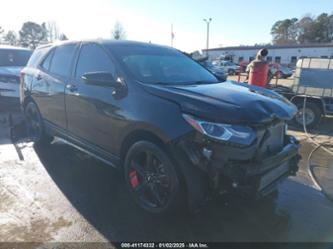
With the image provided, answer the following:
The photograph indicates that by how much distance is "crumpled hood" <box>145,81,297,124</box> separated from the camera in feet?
9.15

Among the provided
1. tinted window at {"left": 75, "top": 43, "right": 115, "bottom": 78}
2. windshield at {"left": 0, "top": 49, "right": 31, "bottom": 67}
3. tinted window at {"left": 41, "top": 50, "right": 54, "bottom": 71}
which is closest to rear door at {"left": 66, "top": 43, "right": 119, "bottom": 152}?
tinted window at {"left": 75, "top": 43, "right": 115, "bottom": 78}

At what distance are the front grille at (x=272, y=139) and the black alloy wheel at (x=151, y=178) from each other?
2.98 feet

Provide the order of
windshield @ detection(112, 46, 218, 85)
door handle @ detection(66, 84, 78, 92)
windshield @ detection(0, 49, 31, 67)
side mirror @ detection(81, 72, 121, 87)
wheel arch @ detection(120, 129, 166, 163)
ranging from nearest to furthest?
1. wheel arch @ detection(120, 129, 166, 163)
2. side mirror @ detection(81, 72, 121, 87)
3. windshield @ detection(112, 46, 218, 85)
4. door handle @ detection(66, 84, 78, 92)
5. windshield @ detection(0, 49, 31, 67)

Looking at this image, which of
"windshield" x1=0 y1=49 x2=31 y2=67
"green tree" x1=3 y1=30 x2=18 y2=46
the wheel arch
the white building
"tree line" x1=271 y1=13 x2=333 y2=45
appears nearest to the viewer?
the wheel arch

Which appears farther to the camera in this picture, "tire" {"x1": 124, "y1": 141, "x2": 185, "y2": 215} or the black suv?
"tire" {"x1": 124, "y1": 141, "x2": 185, "y2": 215}

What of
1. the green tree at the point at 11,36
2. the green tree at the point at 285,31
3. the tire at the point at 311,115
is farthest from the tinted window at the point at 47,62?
the green tree at the point at 285,31

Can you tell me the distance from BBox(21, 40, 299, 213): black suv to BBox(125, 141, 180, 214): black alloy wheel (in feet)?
0.04

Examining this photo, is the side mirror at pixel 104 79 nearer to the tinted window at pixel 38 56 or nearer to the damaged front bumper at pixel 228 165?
the damaged front bumper at pixel 228 165

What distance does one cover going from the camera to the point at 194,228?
3.17m

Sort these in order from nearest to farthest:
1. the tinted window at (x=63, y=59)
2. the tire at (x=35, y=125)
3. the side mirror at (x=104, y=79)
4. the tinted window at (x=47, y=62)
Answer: the side mirror at (x=104, y=79) < the tinted window at (x=63, y=59) < the tinted window at (x=47, y=62) < the tire at (x=35, y=125)

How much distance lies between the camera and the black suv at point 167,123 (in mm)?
2766

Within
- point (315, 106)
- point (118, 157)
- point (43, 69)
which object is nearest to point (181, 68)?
point (118, 157)

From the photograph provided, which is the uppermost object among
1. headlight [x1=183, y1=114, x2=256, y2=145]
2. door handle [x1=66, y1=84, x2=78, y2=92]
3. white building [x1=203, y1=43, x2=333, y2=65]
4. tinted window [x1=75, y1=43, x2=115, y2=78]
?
tinted window [x1=75, y1=43, x2=115, y2=78]

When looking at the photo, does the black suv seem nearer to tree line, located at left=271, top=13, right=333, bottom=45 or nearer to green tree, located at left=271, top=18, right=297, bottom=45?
tree line, located at left=271, top=13, right=333, bottom=45
